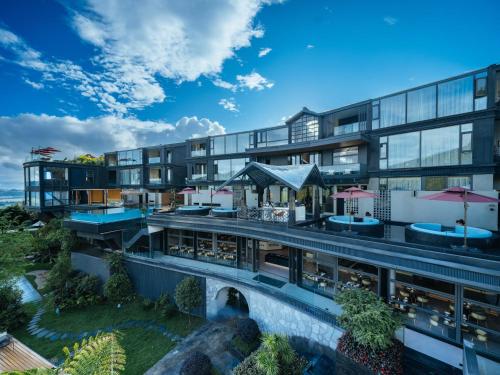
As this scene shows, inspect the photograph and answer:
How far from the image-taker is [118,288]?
1445 cm

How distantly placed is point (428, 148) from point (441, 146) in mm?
625

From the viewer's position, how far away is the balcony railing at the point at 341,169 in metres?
15.7

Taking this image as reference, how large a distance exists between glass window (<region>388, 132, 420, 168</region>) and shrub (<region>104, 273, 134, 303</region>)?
2129 centimetres

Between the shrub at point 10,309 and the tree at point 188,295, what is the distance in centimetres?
1159

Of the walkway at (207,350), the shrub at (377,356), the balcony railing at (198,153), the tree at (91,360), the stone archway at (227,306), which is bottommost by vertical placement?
the walkway at (207,350)

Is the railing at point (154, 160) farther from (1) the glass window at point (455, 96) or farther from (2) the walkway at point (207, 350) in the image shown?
(1) the glass window at point (455, 96)

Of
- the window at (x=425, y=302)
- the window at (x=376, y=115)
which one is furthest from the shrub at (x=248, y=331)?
the window at (x=376, y=115)

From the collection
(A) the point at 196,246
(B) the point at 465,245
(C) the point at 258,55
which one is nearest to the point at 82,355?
(B) the point at 465,245

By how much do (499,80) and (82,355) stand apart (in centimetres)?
2056

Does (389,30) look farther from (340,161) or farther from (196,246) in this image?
(196,246)

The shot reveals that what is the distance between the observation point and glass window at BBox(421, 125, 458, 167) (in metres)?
12.4

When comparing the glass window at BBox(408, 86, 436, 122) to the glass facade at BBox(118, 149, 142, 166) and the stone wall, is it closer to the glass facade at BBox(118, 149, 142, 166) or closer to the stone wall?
the stone wall

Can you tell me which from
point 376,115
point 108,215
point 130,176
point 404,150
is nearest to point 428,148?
point 404,150

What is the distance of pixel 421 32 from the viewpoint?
12617 millimetres
